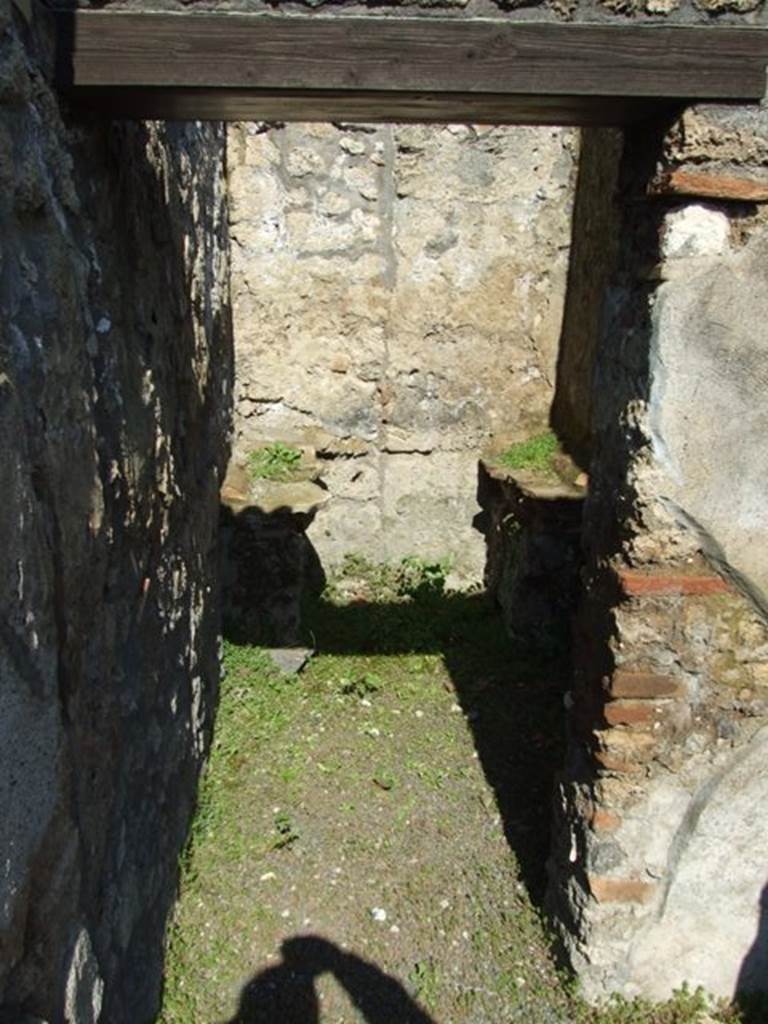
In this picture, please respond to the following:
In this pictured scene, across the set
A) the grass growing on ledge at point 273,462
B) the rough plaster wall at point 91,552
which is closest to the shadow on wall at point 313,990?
the rough plaster wall at point 91,552

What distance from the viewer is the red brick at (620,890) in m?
2.49

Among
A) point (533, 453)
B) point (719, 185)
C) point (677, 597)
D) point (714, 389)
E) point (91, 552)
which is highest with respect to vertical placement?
point (719, 185)

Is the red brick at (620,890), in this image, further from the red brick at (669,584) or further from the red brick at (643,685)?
the red brick at (669,584)

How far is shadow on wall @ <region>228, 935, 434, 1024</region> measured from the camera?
2.56 m

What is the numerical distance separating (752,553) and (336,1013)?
177cm

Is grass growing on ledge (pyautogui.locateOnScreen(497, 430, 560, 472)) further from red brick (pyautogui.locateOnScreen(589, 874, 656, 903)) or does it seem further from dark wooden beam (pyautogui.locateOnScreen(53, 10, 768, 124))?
dark wooden beam (pyautogui.locateOnScreen(53, 10, 768, 124))

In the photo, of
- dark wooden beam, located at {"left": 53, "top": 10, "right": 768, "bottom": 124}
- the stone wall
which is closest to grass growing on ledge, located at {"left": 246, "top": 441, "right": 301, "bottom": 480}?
the stone wall

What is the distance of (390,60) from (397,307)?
3.36 meters

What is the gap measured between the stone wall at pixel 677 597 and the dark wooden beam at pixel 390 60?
0.42 feet

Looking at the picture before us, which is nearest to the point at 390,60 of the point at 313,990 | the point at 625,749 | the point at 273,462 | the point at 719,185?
the point at 719,185

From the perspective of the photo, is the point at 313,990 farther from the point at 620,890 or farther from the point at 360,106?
the point at 360,106

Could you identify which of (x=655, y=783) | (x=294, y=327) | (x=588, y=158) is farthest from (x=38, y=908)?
(x=588, y=158)

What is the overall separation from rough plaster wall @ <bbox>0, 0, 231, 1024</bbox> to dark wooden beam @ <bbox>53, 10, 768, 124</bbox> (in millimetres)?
165

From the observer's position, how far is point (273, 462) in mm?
4816
